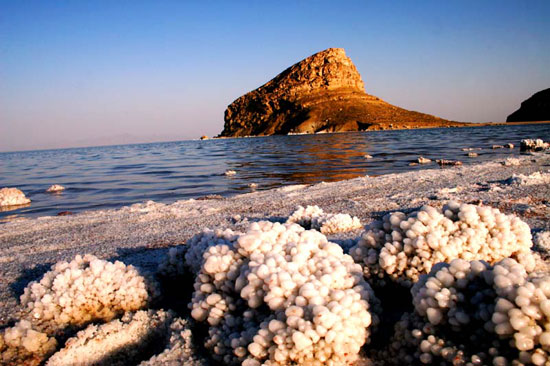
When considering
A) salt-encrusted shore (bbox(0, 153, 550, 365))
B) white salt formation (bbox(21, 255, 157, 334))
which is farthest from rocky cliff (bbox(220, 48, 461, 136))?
white salt formation (bbox(21, 255, 157, 334))

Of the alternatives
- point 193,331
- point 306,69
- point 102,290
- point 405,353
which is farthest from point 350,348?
point 306,69

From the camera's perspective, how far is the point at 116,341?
76.7 inches

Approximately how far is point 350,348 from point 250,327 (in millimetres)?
465

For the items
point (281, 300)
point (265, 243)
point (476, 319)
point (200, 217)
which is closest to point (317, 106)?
point (200, 217)

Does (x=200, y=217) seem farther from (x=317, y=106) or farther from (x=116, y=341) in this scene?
(x=317, y=106)

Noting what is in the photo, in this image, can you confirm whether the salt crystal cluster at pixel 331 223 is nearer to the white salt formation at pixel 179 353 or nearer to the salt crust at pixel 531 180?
the white salt formation at pixel 179 353

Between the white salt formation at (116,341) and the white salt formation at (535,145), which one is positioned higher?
the white salt formation at (535,145)

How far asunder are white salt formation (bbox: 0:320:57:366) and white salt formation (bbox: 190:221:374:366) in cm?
83

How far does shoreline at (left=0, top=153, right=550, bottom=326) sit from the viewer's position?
3381mm

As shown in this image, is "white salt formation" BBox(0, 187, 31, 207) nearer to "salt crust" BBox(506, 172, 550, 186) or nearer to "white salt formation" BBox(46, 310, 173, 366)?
"white salt formation" BBox(46, 310, 173, 366)

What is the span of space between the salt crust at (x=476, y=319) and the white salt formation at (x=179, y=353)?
0.91m

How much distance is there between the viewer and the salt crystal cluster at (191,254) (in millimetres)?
2369

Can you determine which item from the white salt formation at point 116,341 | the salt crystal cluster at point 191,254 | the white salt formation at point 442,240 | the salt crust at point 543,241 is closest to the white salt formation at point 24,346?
the white salt formation at point 116,341

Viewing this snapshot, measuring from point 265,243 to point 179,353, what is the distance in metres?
0.70
